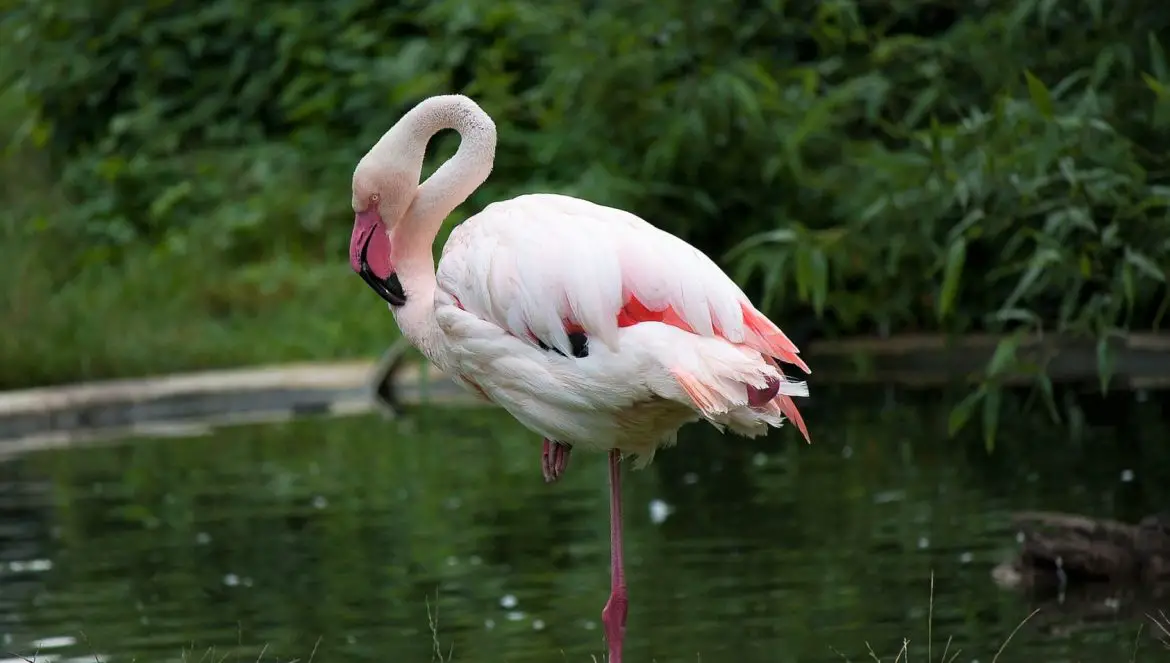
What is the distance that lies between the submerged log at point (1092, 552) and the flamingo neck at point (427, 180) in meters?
2.94

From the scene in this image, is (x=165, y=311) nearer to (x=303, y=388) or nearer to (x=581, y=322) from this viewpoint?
(x=303, y=388)

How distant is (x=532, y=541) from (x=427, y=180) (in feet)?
11.5

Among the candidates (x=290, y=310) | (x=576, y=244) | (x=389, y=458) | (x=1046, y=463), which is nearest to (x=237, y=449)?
(x=389, y=458)

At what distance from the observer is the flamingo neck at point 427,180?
5820 millimetres

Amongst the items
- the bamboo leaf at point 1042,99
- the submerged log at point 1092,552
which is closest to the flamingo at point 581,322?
the submerged log at point 1092,552

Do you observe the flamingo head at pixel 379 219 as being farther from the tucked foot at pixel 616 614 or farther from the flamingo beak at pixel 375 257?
the tucked foot at pixel 616 614

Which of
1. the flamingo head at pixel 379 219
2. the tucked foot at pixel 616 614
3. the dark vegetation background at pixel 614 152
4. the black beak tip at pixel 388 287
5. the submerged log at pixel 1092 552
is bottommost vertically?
the submerged log at pixel 1092 552

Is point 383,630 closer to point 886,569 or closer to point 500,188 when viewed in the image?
point 886,569

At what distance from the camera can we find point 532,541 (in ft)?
29.7

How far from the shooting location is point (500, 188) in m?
15.1

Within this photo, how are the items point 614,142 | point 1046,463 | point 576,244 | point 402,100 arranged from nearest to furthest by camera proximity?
point 576,244 → point 1046,463 → point 614,142 → point 402,100

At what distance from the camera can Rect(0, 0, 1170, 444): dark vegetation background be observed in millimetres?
9844

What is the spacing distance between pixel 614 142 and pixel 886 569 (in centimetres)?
628

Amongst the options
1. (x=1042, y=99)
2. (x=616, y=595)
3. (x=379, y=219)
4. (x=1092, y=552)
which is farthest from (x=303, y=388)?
(x=616, y=595)
